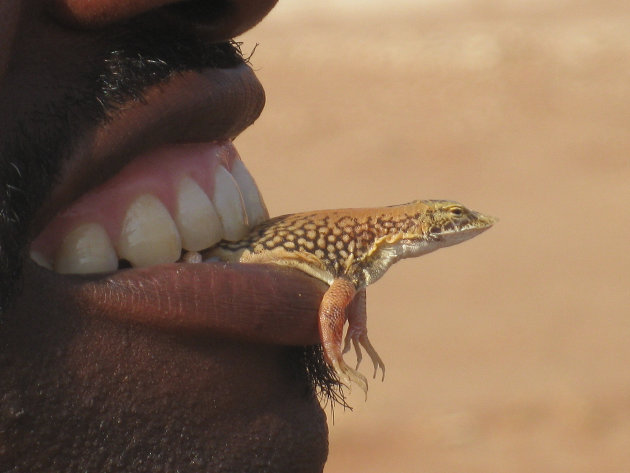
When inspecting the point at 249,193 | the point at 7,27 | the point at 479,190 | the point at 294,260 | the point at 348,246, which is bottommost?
the point at 479,190

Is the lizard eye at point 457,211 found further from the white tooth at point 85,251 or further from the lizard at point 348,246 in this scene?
the white tooth at point 85,251

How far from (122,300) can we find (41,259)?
0.48ft

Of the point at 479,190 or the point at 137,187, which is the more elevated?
the point at 137,187

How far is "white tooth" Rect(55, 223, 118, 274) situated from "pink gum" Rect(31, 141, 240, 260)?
10mm

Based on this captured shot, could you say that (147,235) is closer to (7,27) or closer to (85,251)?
(85,251)

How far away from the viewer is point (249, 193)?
2.23m

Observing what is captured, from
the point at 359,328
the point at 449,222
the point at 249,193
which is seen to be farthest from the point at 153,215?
the point at 449,222

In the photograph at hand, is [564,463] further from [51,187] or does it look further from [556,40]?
[556,40]

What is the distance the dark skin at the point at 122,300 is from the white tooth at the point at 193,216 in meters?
0.12

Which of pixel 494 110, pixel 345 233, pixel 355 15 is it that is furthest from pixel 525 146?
pixel 345 233

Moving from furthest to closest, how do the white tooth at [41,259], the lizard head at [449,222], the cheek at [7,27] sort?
the lizard head at [449,222]
the white tooth at [41,259]
the cheek at [7,27]

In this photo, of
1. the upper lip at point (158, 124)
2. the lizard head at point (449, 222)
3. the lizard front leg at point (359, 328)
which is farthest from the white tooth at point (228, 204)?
the lizard head at point (449, 222)

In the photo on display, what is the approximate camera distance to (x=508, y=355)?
1017 cm

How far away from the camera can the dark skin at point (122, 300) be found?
1.66 meters
